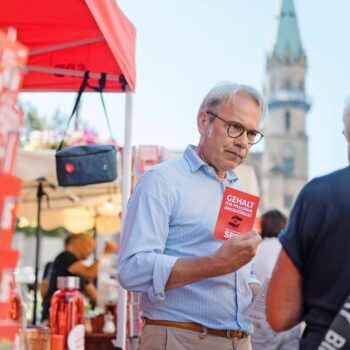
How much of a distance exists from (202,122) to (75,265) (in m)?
4.88

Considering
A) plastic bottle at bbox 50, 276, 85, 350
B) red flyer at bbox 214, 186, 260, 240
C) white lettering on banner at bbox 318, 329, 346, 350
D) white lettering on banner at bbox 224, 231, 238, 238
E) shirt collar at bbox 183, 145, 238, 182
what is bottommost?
plastic bottle at bbox 50, 276, 85, 350

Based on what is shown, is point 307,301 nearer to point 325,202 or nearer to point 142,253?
point 325,202

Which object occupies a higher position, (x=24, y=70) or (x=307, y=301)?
(x=24, y=70)

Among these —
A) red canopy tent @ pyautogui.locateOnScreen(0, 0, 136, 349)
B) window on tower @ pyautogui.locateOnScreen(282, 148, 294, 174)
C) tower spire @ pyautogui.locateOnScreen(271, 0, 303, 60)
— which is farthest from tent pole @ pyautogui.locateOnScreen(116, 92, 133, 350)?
tower spire @ pyautogui.locateOnScreen(271, 0, 303, 60)

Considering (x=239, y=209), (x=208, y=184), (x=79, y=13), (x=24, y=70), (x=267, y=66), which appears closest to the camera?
(x=24, y=70)

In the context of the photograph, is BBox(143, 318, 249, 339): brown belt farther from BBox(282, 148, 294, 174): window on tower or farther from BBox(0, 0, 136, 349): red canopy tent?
BBox(282, 148, 294, 174): window on tower

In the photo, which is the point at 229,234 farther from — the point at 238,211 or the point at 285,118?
the point at 285,118

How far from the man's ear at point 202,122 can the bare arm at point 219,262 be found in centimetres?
56

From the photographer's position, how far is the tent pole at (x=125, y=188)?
4398 mm

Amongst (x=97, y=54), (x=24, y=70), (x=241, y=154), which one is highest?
(x=97, y=54)

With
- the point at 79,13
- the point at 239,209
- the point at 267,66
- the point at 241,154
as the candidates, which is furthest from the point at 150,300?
the point at 267,66

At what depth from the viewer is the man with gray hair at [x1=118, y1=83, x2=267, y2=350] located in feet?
8.34

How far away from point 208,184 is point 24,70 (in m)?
1.07

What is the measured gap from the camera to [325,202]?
1983 millimetres
